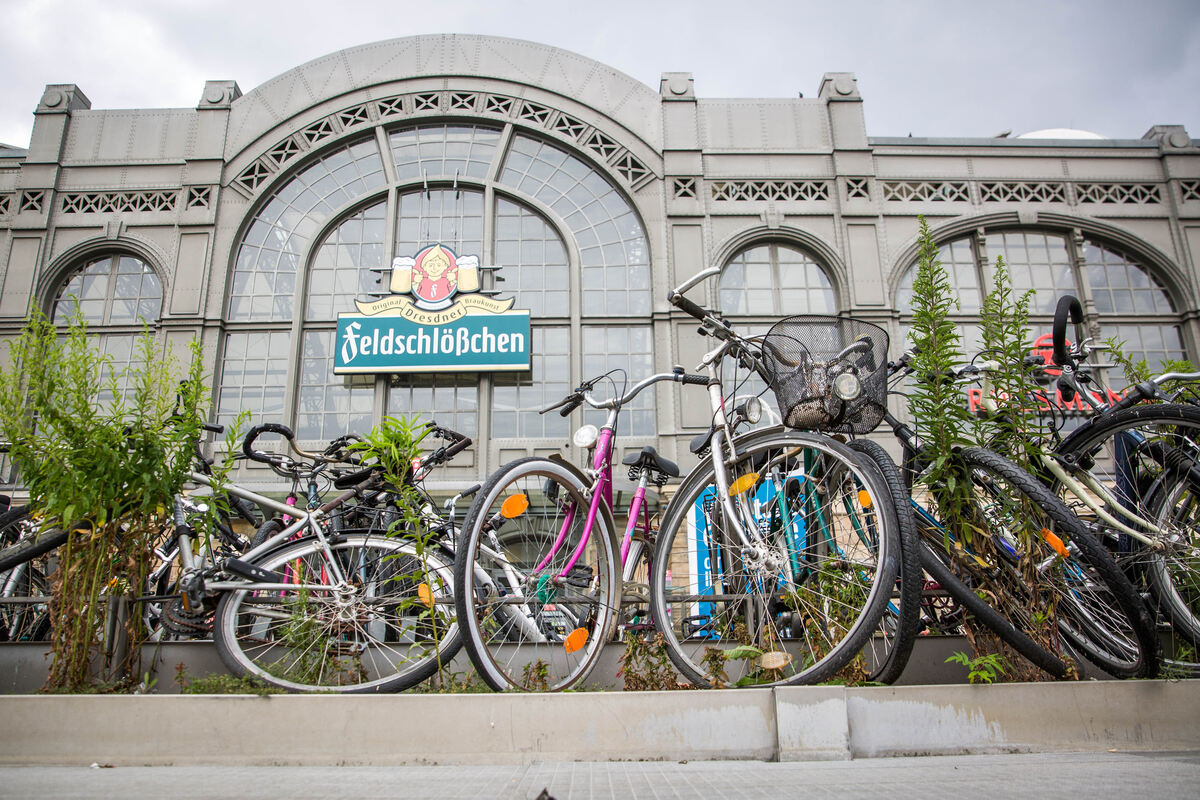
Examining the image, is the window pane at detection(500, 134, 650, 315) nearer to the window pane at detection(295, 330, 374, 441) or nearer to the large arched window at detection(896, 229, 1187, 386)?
the window pane at detection(295, 330, 374, 441)

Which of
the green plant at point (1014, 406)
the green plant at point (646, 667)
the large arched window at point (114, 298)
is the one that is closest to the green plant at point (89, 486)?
the green plant at point (646, 667)

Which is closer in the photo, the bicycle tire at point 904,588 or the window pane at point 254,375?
the bicycle tire at point 904,588

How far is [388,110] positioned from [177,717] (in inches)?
549

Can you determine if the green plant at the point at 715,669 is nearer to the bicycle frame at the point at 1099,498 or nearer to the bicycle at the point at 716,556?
the bicycle at the point at 716,556

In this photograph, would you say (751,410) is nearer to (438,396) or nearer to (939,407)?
(939,407)

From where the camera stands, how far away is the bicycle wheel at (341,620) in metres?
3.08

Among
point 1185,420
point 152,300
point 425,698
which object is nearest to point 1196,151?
point 1185,420

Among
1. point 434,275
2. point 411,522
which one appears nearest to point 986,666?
point 411,522

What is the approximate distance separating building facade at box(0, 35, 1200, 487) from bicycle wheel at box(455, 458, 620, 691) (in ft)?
30.2

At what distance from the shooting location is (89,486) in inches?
123

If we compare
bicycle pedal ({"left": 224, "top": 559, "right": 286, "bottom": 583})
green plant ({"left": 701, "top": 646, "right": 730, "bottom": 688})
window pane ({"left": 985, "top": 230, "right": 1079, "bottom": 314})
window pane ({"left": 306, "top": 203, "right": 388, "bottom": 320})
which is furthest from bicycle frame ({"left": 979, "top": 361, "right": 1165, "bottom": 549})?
window pane ({"left": 306, "top": 203, "right": 388, "bottom": 320})

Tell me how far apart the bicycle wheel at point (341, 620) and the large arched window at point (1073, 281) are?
12178mm

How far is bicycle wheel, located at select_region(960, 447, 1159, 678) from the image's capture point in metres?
2.70

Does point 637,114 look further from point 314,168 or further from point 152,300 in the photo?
point 152,300
